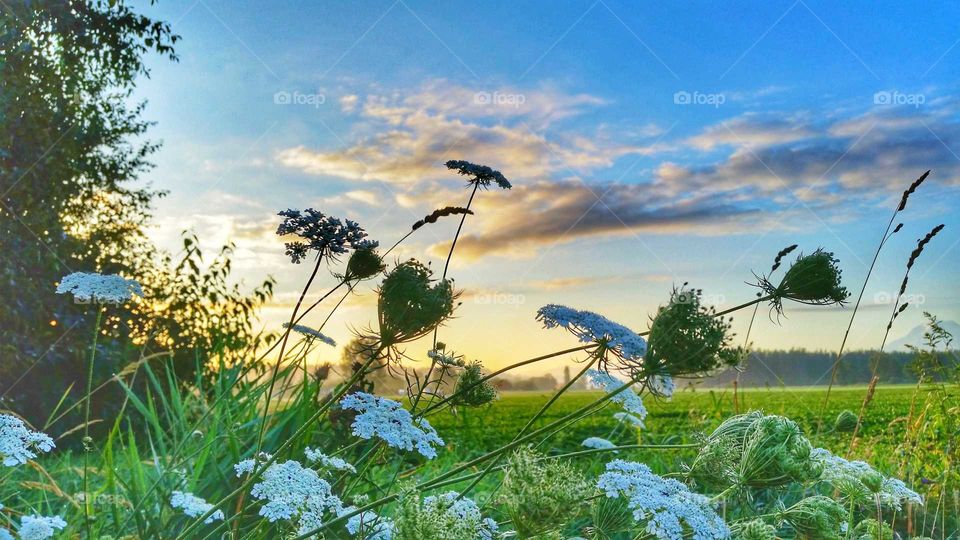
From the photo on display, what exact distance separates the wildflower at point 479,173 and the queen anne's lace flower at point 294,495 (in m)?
1.75

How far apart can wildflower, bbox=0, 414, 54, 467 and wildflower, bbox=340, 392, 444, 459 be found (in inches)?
40.8

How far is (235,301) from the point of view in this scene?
11.3 m

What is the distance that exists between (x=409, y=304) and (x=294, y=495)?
84 cm

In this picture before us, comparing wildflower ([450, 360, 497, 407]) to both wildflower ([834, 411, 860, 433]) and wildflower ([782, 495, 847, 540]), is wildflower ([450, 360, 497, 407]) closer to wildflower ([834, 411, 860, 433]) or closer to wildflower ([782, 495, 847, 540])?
wildflower ([782, 495, 847, 540])

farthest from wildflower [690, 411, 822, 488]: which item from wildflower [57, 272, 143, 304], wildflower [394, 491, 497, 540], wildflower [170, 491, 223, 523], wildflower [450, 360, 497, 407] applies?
wildflower [57, 272, 143, 304]

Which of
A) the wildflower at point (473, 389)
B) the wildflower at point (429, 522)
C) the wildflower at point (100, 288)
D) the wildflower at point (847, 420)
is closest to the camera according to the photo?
the wildflower at point (429, 522)

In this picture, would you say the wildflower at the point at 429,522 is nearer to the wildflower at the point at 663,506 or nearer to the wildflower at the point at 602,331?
the wildflower at the point at 663,506

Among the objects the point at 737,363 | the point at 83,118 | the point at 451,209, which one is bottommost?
the point at 737,363

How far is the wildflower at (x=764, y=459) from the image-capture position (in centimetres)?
298

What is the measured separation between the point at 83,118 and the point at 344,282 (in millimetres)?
10163

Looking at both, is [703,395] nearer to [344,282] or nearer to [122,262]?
[122,262]

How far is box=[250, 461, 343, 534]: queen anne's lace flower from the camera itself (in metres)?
2.65

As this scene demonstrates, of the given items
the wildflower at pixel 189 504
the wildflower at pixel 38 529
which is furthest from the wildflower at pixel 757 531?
the wildflower at pixel 38 529

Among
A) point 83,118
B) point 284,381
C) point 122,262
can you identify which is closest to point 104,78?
point 83,118
